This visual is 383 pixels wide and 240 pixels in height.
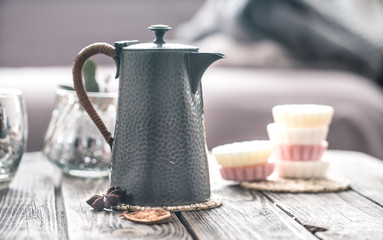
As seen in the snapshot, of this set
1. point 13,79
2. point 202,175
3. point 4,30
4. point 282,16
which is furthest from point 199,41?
point 202,175

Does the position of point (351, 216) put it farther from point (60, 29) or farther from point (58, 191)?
point (60, 29)

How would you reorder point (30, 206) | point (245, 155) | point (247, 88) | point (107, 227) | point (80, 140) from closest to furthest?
point (107, 227)
point (30, 206)
point (245, 155)
point (80, 140)
point (247, 88)

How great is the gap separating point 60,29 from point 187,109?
6.77 feet

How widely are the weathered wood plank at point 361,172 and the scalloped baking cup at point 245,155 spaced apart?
16 cm

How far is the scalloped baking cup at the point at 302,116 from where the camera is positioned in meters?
0.95

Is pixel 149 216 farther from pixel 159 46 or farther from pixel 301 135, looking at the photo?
pixel 301 135

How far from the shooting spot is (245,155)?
919 mm

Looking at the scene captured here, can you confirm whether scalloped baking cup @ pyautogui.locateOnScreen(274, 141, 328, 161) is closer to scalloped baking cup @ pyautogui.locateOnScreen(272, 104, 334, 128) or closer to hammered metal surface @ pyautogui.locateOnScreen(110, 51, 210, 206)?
scalloped baking cup @ pyautogui.locateOnScreen(272, 104, 334, 128)

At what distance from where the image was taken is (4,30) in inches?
106

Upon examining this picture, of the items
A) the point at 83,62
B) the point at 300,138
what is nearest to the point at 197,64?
the point at 83,62

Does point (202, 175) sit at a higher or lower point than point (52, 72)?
lower

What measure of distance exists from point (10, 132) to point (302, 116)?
0.46 metres

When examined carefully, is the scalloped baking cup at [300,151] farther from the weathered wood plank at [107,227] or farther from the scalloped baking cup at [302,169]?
the weathered wood plank at [107,227]

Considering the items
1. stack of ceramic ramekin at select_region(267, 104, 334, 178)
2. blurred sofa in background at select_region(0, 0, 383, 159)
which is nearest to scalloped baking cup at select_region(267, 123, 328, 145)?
stack of ceramic ramekin at select_region(267, 104, 334, 178)
